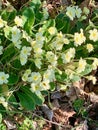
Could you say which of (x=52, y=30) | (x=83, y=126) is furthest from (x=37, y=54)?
(x=83, y=126)


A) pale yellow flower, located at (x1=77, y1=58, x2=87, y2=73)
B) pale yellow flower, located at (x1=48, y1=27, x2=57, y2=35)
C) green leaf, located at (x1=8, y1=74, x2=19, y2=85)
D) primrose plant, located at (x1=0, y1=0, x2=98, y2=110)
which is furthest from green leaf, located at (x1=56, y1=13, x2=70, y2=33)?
green leaf, located at (x1=8, y1=74, x2=19, y2=85)

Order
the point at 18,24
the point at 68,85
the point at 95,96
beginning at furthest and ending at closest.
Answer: the point at 95,96
the point at 68,85
the point at 18,24

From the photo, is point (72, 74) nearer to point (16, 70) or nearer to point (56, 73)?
point (56, 73)

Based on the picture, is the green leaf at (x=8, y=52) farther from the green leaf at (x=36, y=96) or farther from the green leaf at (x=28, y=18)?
the green leaf at (x=36, y=96)

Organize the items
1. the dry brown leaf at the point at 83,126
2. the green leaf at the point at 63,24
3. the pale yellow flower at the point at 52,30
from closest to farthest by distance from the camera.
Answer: the pale yellow flower at the point at 52,30 → the green leaf at the point at 63,24 → the dry brown leaf at the point at 83,126

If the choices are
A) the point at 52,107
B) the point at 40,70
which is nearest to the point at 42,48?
the point at 40,70

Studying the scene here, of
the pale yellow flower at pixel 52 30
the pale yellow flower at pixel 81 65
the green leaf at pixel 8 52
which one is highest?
the pale yellow flower at pixel 52 30

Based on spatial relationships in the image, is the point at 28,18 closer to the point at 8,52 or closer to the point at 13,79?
the point at 8,52

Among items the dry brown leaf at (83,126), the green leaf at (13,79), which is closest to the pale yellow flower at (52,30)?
the green leaf at (13,79)
